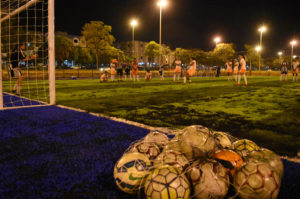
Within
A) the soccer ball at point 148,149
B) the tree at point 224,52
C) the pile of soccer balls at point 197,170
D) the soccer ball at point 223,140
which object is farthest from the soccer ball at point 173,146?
the tree at point 224,52

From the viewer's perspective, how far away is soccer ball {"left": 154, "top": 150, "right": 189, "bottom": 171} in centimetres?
211

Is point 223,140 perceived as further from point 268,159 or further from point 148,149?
point 148,149

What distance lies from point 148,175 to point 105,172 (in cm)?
87

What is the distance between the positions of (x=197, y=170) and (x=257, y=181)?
512 mm

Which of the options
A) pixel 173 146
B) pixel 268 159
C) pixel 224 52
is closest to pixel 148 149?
pixel 173 146

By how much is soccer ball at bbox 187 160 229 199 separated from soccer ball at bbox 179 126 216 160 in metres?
0.12

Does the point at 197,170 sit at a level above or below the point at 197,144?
below

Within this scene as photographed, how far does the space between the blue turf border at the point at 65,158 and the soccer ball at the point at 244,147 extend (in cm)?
49

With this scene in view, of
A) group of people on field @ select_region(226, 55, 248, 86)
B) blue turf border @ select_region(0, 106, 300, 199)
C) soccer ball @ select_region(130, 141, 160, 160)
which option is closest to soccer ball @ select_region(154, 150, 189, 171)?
soccer ball @ select_region(130, 141, 160, 160)

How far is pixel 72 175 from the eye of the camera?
8.86 feet

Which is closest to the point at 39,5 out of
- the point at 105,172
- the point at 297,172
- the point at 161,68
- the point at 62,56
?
the point at 105,172

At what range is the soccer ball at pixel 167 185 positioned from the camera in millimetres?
1886

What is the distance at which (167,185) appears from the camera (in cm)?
191

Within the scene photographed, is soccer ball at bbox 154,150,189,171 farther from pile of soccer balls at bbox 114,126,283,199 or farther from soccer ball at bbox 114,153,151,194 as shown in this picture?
soccer ball at bbox 114,153,151,194
